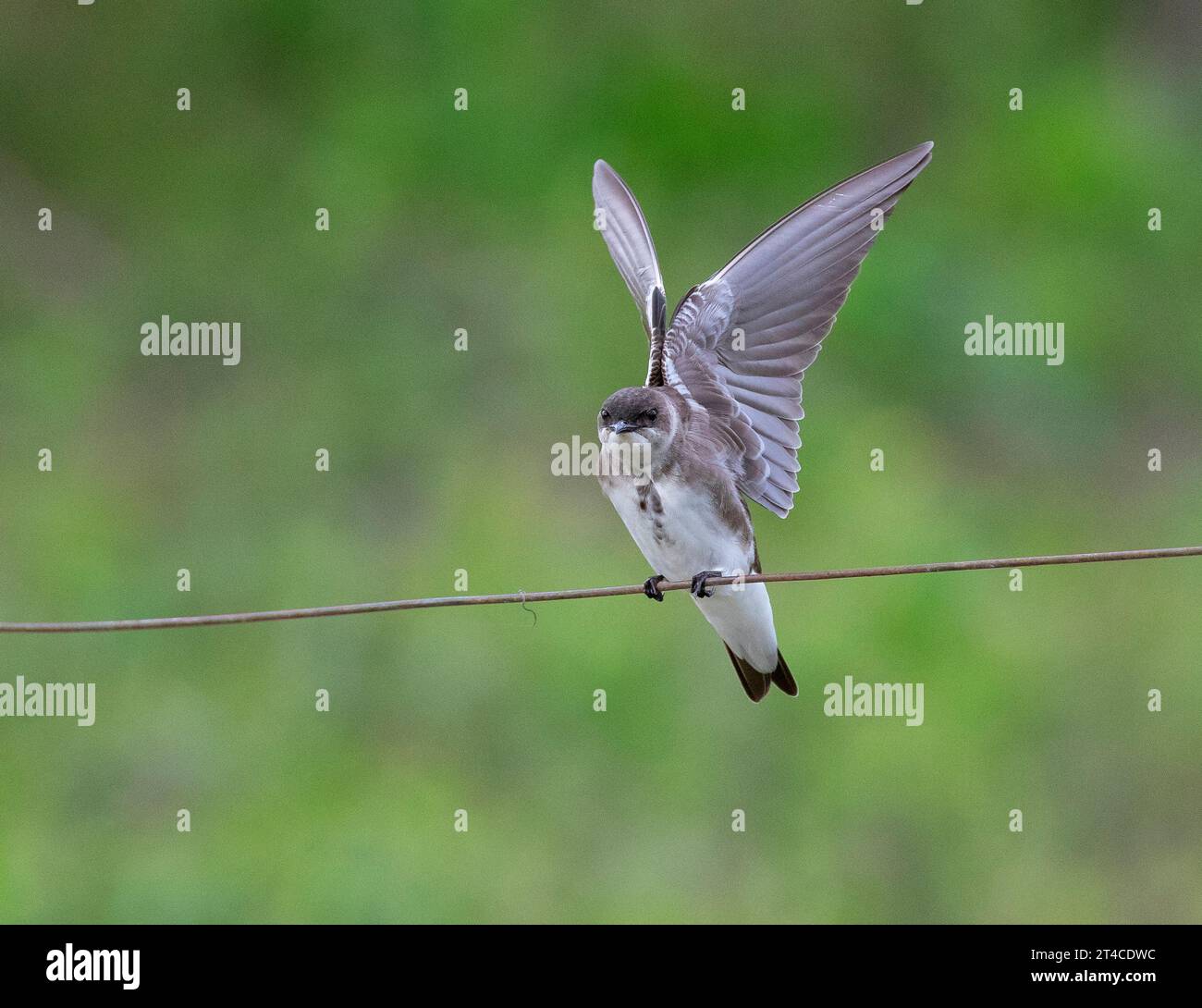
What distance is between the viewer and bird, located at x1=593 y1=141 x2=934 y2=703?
13.6ft

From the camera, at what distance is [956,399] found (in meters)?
9.66

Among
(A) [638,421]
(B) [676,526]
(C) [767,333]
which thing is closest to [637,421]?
(A) [638,421]

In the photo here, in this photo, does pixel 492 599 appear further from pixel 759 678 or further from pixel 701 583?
pixel 759 678

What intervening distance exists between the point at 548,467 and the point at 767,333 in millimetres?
4245

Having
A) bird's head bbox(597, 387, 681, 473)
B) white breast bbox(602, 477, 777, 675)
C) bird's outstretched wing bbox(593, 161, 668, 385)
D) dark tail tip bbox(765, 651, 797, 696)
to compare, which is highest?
bird's outstretched wing bbox(593, 161, 668, 385)

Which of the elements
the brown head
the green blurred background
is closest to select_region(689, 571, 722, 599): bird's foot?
the brown head

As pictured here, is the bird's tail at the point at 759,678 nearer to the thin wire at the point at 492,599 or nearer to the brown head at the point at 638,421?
the brown head at the point at 638,421

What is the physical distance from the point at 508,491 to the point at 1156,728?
129 inches

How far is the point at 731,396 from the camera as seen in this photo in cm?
445

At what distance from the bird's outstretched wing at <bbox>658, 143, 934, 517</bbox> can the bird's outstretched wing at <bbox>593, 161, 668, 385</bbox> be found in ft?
0.34

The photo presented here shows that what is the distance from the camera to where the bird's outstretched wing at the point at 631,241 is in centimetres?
443

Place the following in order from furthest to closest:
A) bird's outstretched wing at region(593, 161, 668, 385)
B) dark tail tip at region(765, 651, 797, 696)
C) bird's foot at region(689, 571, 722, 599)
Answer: dark tail tip at region(765, 651, 797, 696), bird's outstretched wing at region(593, 161, 668, 385), bird's foot at region(689, 571, 722, 599)

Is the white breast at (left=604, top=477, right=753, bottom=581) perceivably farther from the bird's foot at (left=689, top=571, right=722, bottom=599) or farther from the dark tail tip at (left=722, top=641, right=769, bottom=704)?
the dark tail tip at (left=722, top=641, right=769, bottom=704)

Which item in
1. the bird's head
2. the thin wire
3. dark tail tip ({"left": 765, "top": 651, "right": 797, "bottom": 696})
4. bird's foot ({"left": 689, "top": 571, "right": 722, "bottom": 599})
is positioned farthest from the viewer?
dark tail tip ({"left": 765, "top": 651, "right": 797, "bottom": 696})
